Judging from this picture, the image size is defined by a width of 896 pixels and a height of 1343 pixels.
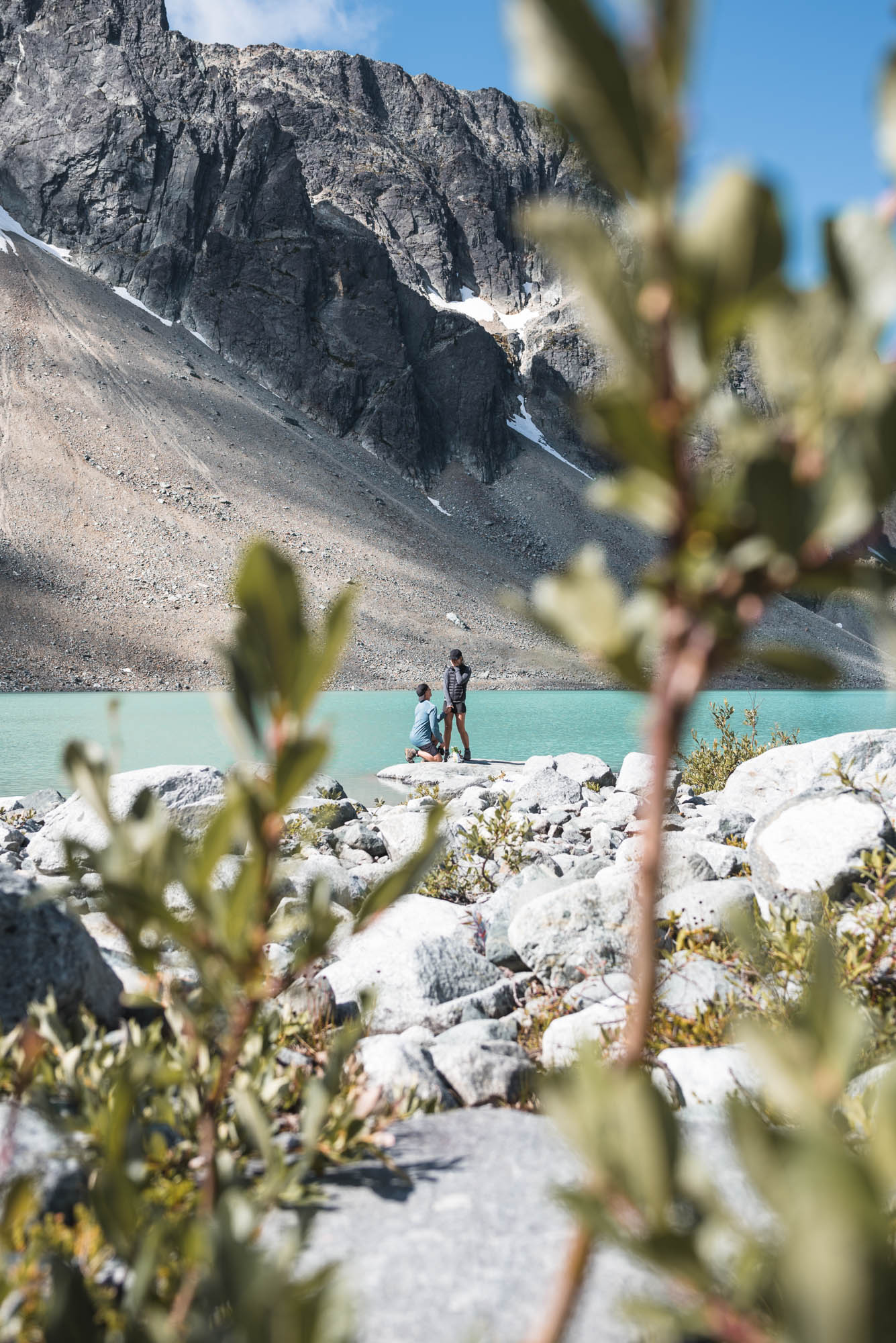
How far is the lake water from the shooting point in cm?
1753

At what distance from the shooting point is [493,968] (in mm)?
5441

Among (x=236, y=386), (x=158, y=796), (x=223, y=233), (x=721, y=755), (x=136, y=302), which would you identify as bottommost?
(x=158, y=796)

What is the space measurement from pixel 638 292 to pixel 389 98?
144860mm

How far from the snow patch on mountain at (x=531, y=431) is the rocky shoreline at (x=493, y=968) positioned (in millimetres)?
81491

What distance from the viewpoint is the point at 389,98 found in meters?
120

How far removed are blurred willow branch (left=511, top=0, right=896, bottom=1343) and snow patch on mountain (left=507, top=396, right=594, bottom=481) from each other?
294ft

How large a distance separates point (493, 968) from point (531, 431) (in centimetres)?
9083

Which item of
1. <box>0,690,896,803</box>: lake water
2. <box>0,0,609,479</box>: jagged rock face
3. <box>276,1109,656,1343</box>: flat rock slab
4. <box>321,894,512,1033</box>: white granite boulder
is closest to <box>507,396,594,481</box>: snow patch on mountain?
<box>0,0,609,479</box>: jagged rock face

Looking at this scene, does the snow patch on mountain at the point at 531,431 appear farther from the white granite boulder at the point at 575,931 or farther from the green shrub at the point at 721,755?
the white granite boulder at the point at 575,931

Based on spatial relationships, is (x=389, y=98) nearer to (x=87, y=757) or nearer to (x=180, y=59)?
(x=180, y=59)

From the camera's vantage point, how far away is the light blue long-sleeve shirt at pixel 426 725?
17.0 m

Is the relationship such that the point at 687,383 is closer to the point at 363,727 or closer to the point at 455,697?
the point at 455,697

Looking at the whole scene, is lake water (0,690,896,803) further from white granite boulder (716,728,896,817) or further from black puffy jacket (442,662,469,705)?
black puffy jacket (442,662,469,705)

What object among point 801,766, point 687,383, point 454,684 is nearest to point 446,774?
point 454,684
